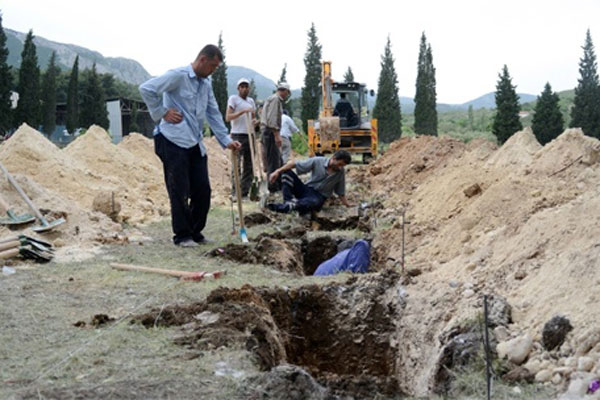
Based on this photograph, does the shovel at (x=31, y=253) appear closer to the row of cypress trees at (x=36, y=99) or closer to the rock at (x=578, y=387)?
the rock at (x=578, y=387)

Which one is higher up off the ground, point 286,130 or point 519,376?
point 286,130

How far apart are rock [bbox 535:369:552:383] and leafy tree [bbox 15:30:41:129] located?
34.9 m

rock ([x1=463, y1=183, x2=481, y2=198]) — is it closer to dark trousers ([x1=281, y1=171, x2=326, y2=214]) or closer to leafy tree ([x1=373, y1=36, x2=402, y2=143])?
dark trousers ([x1=281, y1=171, x2=326, y2=214])

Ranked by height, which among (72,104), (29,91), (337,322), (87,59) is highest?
(87,59)

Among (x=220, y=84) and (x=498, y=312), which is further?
(x=220, y=84)

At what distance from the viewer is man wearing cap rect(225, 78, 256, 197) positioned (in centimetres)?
939

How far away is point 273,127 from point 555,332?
24.2 feet

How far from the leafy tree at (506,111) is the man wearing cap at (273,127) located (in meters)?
19.1

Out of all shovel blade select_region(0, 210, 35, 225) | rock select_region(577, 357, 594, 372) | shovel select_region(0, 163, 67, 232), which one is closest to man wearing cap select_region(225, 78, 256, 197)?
shovel select_region(0, 163, 67, 232)

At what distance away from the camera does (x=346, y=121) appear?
19547 millimetres

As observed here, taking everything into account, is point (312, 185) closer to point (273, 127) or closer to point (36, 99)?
point (273, 127)

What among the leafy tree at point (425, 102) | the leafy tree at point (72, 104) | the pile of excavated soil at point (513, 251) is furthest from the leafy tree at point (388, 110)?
the pile of excavated soil at point (513, 251)

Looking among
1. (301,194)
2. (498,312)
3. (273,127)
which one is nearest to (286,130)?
(273,127)

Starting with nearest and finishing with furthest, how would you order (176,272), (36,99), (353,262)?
(176,272) → (353,262) → (36,99)
